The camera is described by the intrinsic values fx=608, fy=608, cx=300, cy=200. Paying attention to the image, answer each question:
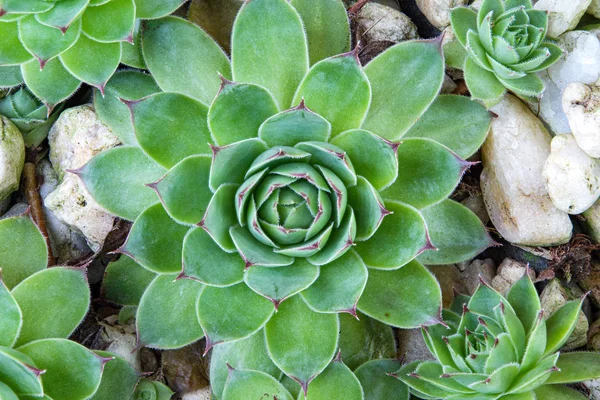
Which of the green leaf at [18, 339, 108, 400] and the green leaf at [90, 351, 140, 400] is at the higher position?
the green leaf at [18, 339, 108, 400]

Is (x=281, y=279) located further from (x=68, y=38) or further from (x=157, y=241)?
(x=68, y=38)

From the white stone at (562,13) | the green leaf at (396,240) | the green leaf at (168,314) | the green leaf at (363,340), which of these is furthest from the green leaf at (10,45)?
the white stone at (562,13)

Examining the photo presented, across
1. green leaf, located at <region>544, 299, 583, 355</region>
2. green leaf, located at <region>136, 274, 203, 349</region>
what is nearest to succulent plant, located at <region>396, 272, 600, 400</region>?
green leaf, located at <region>544, 299, 583, 355</region>

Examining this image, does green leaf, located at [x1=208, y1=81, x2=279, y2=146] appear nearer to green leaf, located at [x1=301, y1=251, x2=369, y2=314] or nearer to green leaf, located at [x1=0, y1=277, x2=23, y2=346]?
green leaf, located at [x1=301, y1=251, x2=369, y2=314]

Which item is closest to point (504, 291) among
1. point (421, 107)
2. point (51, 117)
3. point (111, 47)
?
point (421, 107)

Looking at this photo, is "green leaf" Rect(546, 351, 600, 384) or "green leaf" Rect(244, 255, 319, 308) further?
"green leaf" Rect(546, 351, 600, 384)

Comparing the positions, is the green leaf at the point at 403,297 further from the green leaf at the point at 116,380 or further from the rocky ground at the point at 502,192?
the green leaf at the point at 116,380

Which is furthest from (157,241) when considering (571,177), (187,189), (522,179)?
(571,177)
